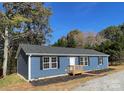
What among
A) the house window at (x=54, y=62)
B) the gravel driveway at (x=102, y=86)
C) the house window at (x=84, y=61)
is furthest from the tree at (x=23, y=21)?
the gravel driveway at (x=102, y=86)

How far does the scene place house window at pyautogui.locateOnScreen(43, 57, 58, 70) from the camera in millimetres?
20875

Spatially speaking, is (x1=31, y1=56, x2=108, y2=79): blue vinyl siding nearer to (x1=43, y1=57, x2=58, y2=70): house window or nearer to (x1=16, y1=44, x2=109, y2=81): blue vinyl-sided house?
(x1=16, y1=44, x2=109, y2=81): blue vinyl-sided house

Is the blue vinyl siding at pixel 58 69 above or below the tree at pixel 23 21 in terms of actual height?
below

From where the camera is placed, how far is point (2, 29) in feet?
90.5

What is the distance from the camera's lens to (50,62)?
69.8ft

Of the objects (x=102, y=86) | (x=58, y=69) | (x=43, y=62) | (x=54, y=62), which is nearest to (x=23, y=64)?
(x=43, y=62)

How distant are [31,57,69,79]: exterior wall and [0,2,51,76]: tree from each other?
7.98m

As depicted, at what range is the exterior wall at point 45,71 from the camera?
64.4 ft

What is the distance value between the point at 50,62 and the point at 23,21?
8717 millimetres

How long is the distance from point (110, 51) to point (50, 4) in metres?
16.3

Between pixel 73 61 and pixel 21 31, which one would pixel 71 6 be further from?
pixel 73 61

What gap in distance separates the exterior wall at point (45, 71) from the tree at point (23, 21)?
26.2 feet

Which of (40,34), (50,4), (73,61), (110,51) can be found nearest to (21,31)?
(40,34)

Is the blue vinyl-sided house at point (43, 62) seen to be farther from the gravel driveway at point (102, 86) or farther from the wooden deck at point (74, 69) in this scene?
the gravel driveway at point (102, 86)
